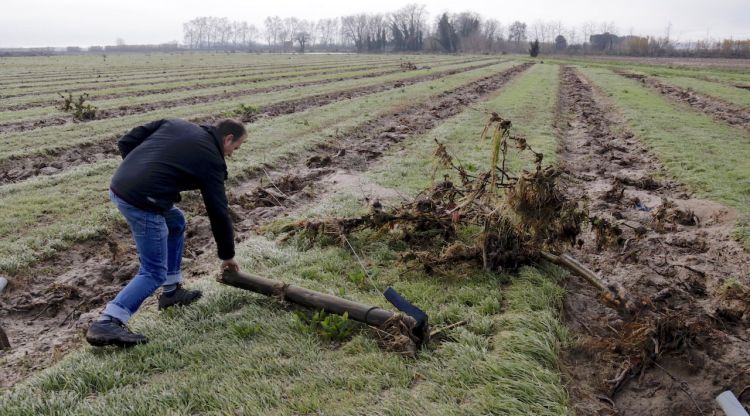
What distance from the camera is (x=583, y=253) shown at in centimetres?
573

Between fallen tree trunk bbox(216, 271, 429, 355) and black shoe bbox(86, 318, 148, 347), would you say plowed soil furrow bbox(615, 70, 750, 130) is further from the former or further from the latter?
black shoe bbox(86, 318, 148, 347)

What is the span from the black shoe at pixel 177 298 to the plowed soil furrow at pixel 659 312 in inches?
133

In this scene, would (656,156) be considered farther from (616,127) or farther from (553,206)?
(553,206)

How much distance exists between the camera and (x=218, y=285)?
4871 millimetres

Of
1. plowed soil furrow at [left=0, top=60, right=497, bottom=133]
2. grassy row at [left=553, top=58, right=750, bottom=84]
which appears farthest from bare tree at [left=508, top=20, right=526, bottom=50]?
plowed soil furrow at [left=0, top=60, right=497, bottom=133]

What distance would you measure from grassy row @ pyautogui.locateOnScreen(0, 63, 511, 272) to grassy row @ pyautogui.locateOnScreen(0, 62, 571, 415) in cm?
286

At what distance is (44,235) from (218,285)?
343 centimetres

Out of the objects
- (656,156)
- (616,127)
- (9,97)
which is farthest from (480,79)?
(9,97)

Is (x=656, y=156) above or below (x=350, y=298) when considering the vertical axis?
above

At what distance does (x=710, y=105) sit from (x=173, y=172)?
21.5 meters

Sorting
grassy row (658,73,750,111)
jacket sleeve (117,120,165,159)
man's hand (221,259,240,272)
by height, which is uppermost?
grassy row (658,73,750,111)

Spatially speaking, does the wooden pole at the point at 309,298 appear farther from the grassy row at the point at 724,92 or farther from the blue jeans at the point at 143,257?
the grassy row at the point at 724,92

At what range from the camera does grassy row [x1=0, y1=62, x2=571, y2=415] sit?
10.4 ft

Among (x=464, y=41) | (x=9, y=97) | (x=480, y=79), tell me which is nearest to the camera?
(x=9, y=97)
